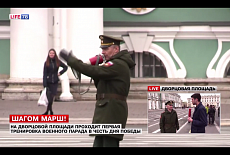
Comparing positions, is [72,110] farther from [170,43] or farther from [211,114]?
[211,114]

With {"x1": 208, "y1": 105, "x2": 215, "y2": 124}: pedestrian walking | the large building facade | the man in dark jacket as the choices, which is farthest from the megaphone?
the large building facade

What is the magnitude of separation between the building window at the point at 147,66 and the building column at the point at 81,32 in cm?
281

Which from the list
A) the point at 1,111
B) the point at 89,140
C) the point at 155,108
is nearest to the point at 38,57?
the point at 1,111

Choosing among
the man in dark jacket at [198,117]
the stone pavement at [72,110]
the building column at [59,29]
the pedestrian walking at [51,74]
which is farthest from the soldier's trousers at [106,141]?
the building column at [59,29]

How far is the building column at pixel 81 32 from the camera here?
19516mm

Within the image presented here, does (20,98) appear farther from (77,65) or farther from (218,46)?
(77,65)

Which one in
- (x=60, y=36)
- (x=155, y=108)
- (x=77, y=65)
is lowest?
(x=155, y=108)

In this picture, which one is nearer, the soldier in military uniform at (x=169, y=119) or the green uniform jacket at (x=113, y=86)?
the green uniform jacket at (x=113, y=86)

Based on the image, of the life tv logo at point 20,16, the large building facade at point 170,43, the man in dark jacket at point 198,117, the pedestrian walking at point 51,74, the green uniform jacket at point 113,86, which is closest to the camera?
the green uniform jacket at point 113,86

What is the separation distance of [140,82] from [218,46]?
355 centimetres

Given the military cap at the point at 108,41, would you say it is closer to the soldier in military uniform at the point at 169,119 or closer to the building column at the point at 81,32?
the soldier in military uniform at the point at 169,119

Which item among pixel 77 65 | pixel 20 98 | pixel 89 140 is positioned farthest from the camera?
pixel 20 98

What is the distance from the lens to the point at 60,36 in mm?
19516

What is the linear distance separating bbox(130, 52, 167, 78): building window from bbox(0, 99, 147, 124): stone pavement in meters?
3.26
